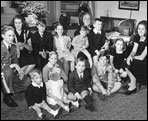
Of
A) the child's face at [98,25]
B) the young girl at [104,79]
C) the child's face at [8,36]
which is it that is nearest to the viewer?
the child's face at [8,36]

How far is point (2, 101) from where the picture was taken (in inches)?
107

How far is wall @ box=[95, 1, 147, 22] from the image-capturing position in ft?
19.6

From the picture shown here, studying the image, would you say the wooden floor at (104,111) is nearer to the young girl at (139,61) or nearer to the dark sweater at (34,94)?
the dark sweater at (34,94)

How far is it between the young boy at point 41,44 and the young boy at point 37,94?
0.73m

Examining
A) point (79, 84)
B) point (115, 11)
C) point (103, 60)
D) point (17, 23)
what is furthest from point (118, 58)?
point (115, 11)

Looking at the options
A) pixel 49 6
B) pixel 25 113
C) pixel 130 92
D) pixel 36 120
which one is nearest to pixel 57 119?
pixel 36 120

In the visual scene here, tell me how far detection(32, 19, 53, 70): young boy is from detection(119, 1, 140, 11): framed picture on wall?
357 centimetres

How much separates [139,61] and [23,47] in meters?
1.50

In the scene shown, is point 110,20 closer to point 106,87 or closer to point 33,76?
point 106,87

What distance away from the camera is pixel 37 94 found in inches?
94.2

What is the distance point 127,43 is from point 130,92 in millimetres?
942

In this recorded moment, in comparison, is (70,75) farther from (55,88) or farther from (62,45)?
(62,45)

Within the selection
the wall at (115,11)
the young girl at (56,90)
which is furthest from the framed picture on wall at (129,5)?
the young girl at (56,90)

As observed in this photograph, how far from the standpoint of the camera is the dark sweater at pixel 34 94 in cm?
238
